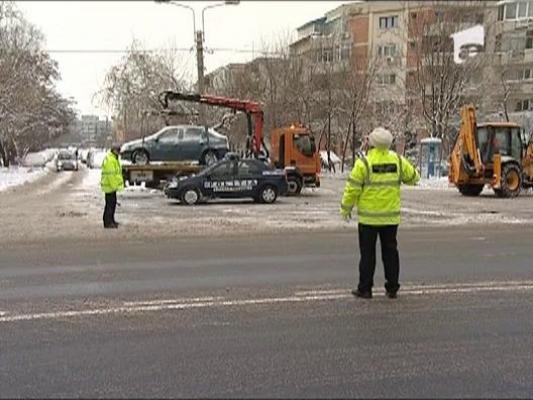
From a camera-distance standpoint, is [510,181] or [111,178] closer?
[111,178]

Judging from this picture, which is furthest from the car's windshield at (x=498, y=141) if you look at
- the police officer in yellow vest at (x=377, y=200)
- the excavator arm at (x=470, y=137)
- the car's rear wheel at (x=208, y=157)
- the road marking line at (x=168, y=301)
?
the road marking line at (x=168, y=301)

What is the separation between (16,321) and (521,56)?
3731cm

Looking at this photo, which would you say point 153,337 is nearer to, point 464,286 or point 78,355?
point 78,355

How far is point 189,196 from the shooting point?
64.9 ft

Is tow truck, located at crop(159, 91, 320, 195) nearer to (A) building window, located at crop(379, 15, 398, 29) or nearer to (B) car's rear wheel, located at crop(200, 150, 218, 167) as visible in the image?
(B) car's rear wheel, located at crop(200, 150, 218, 167)

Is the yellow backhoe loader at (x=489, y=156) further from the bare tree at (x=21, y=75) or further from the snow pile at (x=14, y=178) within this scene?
the bare tree at (x=21, y=75)

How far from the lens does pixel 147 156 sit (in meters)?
24.5

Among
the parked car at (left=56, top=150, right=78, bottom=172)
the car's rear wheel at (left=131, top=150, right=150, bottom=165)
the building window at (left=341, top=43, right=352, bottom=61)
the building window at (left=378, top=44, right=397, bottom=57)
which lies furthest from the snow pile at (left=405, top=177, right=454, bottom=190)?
the parked car at (left=56, top=150, right=78, bottom=172)

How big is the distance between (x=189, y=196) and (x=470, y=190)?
1106 cm

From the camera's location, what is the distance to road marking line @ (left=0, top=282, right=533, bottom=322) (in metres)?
6.08

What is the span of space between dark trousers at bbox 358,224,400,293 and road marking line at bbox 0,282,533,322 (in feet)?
0.77

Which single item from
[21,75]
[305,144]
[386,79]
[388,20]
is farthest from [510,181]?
[21,75]

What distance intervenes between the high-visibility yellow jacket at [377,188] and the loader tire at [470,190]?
18.4 metres

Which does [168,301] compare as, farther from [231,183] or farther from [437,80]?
[437,80]
